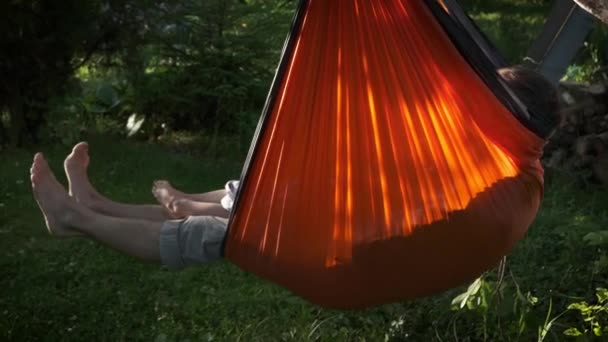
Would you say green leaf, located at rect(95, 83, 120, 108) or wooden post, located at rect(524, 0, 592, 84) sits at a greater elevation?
wooden post, located at rect(524, 0, 592, 84)

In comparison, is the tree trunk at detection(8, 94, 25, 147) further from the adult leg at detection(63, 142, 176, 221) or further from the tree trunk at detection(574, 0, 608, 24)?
the tree trunk at detection(574, 0, 608, 24)

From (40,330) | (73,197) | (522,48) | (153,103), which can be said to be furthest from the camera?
(522,48)

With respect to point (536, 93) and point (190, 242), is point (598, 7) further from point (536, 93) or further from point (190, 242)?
point (190, 242)

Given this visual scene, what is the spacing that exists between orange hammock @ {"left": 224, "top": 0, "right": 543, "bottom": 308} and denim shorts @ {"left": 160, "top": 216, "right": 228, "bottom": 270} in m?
0.06

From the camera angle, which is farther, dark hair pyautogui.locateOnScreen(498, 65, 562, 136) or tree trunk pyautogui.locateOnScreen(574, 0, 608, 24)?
dark hair pyautogui.locateOnScreen(498, 65, 562, 136)

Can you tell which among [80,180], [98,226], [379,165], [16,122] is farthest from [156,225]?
[16,122]

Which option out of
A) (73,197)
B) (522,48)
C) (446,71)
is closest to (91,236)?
(73,197)

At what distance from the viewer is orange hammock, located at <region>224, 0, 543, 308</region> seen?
251 cm

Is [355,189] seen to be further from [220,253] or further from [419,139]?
[220,253]

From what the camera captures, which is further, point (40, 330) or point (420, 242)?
point (40, 330)

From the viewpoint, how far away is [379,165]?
2.57m

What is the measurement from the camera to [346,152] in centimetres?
258

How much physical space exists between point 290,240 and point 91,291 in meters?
1.49

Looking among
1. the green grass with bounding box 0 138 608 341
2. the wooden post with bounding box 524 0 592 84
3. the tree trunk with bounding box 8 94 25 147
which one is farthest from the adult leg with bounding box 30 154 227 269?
the tree trunk with bounding box 8 94 25 147
